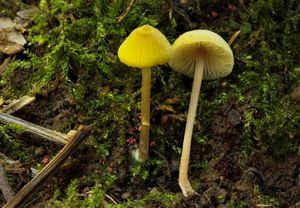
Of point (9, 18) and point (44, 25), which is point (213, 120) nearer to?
point (44, 25)

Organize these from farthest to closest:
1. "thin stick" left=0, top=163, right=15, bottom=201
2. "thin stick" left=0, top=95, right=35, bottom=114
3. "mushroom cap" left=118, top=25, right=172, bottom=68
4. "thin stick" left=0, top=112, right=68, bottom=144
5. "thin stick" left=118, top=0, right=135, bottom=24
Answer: "thin stick" left=118, top=0, right=135, bottom=24, "thin stick" left=0, top=95, right=35, bottom=114, "thin stick" left=0, top=112, right=68, bottom=144, "thin stick" left=0, top=163, right=15, bottom=201, "mushroom cap" left=118, top=25, right=172, bottom=68

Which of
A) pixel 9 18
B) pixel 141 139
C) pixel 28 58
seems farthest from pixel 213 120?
pixel 9 18

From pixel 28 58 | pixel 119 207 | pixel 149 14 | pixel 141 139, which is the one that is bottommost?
pixel 119 207

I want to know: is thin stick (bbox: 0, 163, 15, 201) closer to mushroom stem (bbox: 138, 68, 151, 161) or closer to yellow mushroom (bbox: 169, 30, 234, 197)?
mushroom stem (bbox: 138, 68, 151, 161)

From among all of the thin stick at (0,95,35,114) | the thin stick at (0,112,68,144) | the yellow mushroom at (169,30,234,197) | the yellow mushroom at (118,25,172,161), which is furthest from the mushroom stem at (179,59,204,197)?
the thin stick at (0,95,35,114)

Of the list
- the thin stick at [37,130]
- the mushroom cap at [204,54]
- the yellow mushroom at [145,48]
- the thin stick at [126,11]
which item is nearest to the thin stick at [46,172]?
the thin stick at [37,130]

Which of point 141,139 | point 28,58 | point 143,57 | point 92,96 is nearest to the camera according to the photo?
point 143,57

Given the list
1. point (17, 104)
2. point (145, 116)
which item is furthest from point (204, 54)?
point (17, 104)
